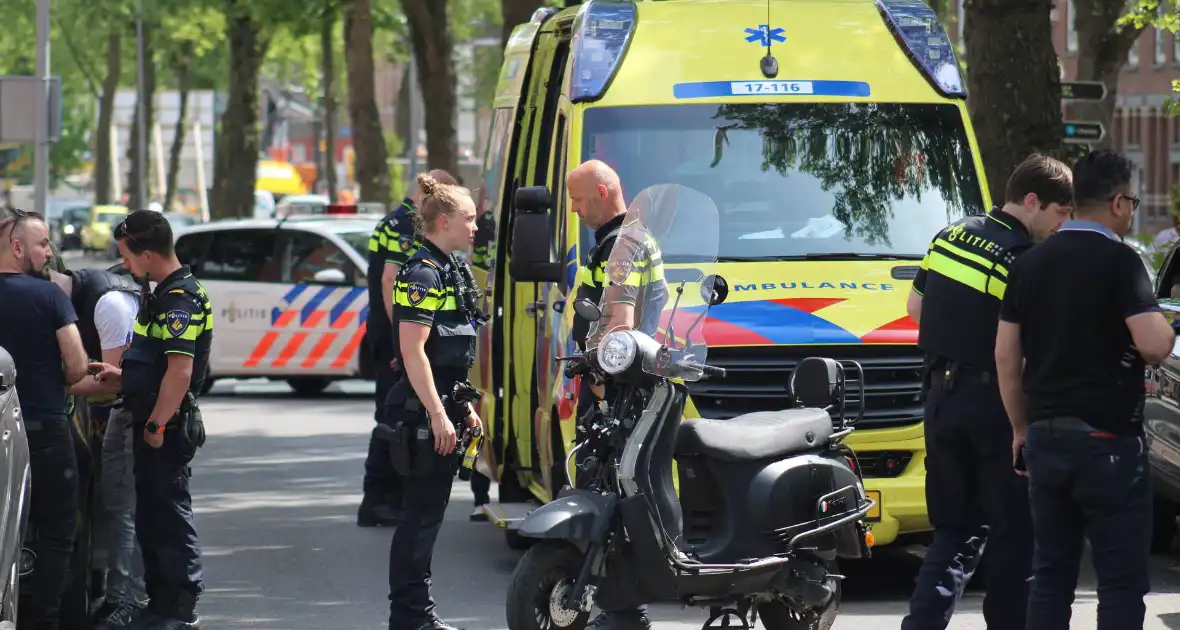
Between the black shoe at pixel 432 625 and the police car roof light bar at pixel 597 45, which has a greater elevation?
the police car roof light bar at pixel 597 45

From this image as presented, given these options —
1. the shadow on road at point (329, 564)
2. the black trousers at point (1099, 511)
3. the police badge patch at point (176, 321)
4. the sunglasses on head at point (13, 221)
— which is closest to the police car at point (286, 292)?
the shadow on road at point (329, 564)

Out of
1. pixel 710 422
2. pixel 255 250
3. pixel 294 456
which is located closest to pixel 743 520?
pixel 710 422

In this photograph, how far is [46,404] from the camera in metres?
7.56

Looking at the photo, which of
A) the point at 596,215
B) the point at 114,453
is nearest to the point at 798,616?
the point at 596,215

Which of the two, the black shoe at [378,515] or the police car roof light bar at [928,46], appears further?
the black shoe at [378,515]

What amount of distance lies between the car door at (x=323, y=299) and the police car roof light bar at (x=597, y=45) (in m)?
9.64

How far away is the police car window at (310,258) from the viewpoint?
19094 mm

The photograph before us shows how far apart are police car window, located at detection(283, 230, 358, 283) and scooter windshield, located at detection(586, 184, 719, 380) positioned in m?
12.0

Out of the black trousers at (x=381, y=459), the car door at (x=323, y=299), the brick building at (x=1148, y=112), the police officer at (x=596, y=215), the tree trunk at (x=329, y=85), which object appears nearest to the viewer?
the police officer at (x=596, y=215)

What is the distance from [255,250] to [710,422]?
496 inches

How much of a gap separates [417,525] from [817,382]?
1.58 metres

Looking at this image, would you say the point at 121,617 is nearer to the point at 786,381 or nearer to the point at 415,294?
the point at 415,294

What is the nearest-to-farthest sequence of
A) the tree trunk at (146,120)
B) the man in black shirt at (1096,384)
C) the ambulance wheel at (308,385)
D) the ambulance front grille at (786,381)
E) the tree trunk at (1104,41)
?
the man in black shirt at (1096,384), the ambulance front grille at (786,381), the ambulance wheel at (308,385), the tree trunk at (1104,41), the tree trunk at (146,120)

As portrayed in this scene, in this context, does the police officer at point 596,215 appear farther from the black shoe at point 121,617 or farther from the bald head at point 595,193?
the black shoe at point 121,617
